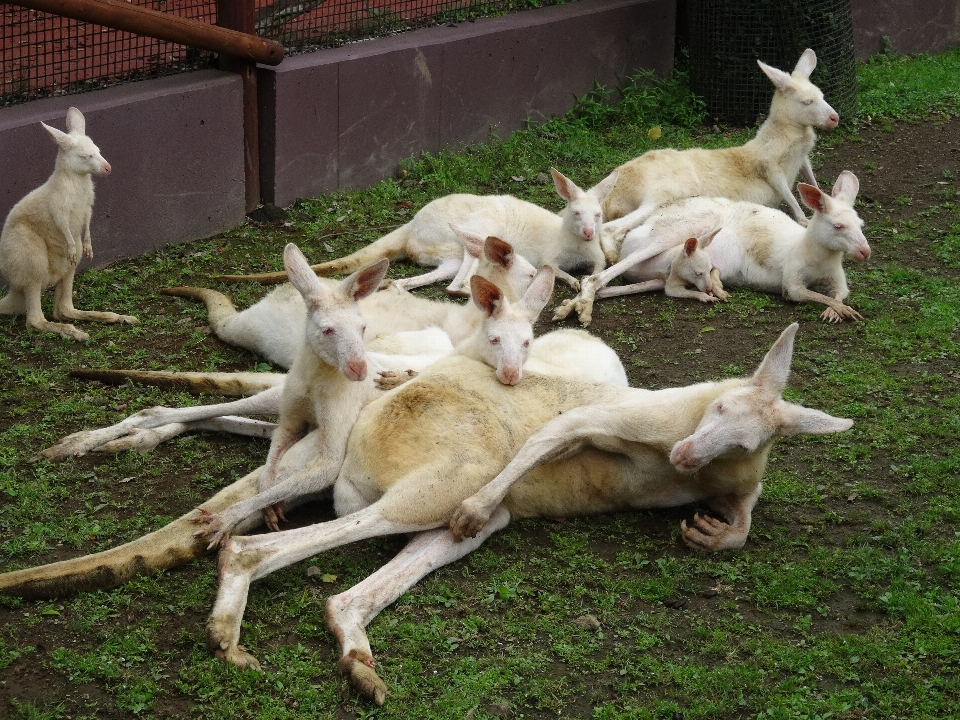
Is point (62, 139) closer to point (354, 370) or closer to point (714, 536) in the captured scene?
point (354, 370)

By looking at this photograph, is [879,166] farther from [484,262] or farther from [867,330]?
[484,262]

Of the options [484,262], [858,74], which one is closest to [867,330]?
[484,262]

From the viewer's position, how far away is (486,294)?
201 inches

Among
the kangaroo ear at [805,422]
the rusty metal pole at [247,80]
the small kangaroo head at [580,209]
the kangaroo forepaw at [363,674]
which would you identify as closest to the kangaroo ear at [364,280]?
the kangaroo forepaw at [363,674]

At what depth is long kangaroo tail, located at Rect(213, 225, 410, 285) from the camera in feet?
23.4

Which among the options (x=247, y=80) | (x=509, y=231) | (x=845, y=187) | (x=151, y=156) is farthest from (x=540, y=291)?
(x=247, y=80)

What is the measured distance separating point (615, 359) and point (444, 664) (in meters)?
2.01

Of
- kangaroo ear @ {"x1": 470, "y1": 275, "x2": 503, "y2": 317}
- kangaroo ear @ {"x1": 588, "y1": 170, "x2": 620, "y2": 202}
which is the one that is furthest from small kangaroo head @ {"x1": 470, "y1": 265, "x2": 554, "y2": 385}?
kangaroo ear @ {"x1": 588, "y1": 170, "x2": 620, "y2": 202}

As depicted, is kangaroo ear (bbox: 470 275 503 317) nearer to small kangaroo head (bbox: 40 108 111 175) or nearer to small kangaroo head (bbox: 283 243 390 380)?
small kangaroo head (bbox: 283 243 390 380)

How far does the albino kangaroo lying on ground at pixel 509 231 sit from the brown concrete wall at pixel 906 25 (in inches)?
234

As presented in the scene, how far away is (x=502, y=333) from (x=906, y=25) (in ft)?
30.9

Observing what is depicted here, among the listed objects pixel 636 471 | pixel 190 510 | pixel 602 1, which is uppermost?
pixel 602 1

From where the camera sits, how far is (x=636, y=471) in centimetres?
478

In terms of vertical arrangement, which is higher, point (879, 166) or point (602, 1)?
point (602, 1)
